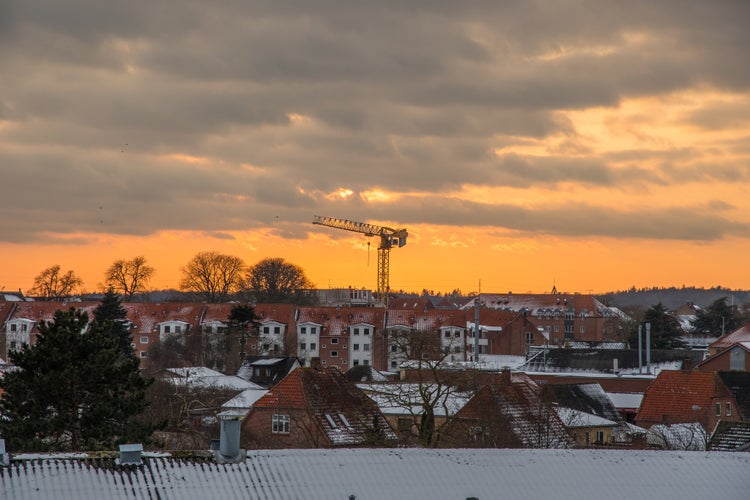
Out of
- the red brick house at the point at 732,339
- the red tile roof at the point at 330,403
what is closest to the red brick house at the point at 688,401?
the red tile roof at the point at 330,403

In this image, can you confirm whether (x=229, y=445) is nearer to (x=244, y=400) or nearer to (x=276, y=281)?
(x=244, y=400)

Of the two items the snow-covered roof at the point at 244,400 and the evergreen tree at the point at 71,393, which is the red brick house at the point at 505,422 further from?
the snow-covered roof at the point at 244,400

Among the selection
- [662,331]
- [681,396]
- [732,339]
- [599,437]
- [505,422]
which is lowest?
[599,437]

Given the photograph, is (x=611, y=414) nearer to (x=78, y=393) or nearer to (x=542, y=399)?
(x=542, y=399)

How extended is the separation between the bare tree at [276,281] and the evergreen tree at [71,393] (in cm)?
12030

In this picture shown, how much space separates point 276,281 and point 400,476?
136788mm

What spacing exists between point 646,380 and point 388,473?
5668 cm

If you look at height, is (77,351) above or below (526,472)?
above

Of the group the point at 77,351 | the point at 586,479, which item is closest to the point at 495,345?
the point at 77,351

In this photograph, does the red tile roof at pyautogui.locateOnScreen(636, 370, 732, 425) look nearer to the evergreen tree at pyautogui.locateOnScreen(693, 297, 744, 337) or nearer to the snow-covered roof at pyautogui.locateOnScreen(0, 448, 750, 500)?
the snow-covered roof at pyautogui.locateOnScreen(0, 448, 750, 500)

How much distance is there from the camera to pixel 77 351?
33.5m

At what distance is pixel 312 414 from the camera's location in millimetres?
42781

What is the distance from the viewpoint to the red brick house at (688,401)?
2299 inches

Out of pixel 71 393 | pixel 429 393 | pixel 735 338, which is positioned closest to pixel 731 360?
pixel 735 338
